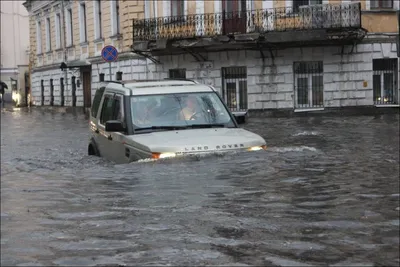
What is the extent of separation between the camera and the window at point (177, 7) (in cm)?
3012

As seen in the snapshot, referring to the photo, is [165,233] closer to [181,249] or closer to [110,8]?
[181,249]

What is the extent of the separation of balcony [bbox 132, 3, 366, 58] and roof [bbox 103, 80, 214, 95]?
15639 millimetres

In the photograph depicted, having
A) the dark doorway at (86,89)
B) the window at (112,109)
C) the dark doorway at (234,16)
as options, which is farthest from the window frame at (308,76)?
the window at (112,109)

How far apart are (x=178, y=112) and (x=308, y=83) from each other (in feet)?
59.5

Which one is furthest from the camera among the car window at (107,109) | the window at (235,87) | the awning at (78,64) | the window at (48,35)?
the window at (48,35)

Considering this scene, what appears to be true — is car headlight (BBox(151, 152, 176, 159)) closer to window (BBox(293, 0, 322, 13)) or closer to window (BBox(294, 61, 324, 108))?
window (BBox(294, 61, 324, 108))

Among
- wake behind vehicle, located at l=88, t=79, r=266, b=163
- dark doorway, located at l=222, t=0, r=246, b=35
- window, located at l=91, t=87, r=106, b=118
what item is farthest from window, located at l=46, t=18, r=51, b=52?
wake behind vehicle, located at l=88, t=79, r=266, b=163

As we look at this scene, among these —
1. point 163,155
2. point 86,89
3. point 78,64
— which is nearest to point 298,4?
point 78,64

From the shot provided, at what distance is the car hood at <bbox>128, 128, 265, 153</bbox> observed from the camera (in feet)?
28.7

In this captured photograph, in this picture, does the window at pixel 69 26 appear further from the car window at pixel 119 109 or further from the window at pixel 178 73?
the car window at pixel 119 109

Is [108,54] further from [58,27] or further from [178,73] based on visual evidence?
[58,27]

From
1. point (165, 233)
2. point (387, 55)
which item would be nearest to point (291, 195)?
point (165, 233)

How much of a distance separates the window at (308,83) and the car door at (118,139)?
17486mm

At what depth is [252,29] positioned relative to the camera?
27.1 meters
